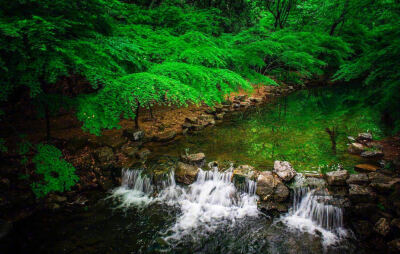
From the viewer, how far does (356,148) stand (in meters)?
6.09

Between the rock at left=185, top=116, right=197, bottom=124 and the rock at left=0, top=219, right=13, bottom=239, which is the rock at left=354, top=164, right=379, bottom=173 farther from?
the rock at left=0, top=219, right=13, bottom=239

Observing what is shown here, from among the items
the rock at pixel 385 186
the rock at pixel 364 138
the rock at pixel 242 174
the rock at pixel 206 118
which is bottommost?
the rock at pixel 242 174

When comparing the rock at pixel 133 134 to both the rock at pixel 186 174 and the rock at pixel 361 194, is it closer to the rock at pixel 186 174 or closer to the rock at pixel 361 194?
the rock at pixel 186 174

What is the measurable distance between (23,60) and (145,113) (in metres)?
6.49

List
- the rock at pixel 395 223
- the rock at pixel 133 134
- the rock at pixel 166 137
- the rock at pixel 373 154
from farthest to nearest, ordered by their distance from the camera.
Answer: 1. the rock at pixel 166 137
2. the rock at pixel 133 134
3. the rock at pixel 373 154
4. the rock at pixel 395 223

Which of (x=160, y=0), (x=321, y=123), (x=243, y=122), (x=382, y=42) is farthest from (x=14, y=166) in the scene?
(x=321, y=123)

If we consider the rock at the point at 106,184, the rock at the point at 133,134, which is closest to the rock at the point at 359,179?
the rock at the point at 106,184

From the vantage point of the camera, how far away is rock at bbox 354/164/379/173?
503cm

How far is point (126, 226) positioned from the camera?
432 cm

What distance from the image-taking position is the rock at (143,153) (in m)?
6.29

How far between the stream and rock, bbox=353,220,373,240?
157mm

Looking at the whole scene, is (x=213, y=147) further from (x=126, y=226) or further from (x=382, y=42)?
(x=382, y=42)

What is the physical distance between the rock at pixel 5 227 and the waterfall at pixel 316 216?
5718mm

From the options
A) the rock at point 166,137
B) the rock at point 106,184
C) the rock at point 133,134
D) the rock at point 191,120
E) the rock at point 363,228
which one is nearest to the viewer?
the rock at point 363,228
